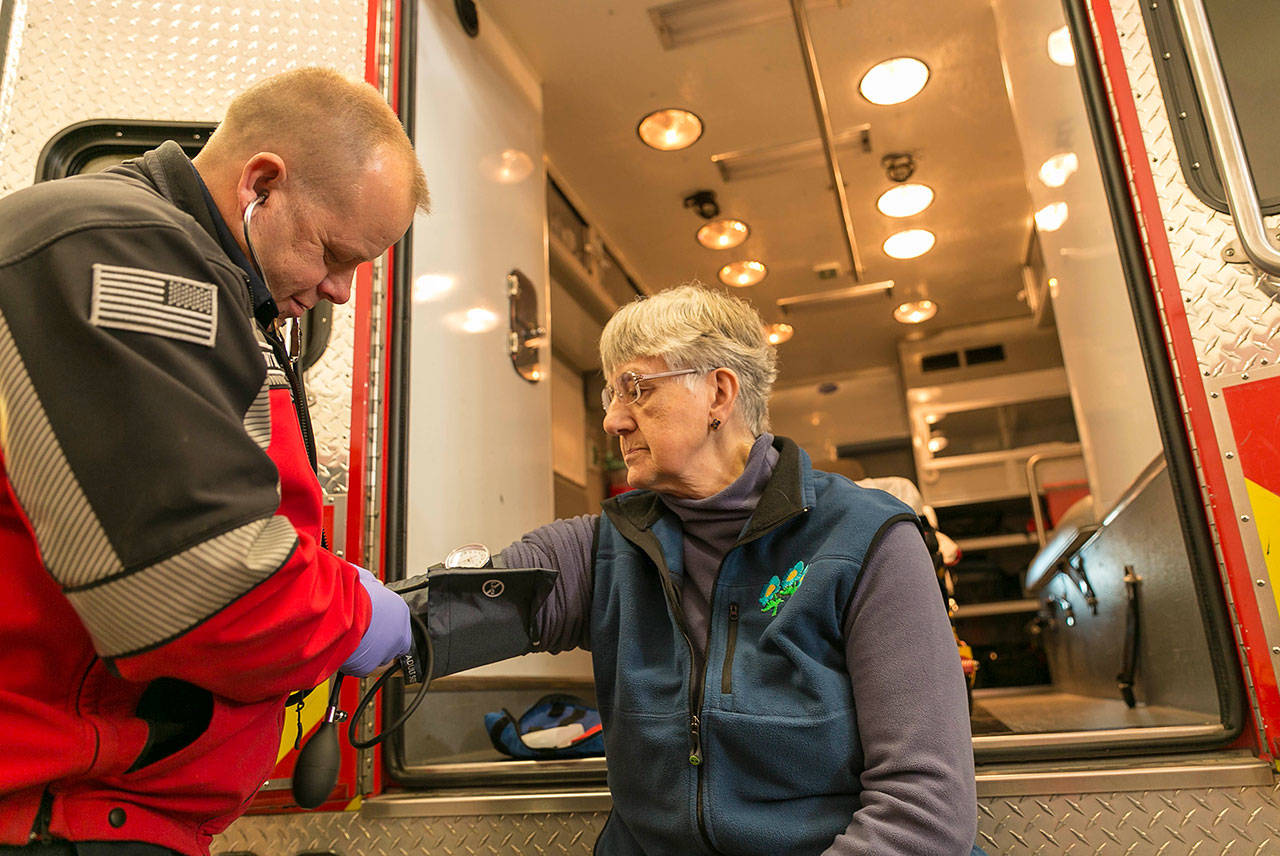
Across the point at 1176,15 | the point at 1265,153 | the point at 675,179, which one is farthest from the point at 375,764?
the point at 675,179

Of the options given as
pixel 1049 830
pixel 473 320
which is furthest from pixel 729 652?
pixel 473 320

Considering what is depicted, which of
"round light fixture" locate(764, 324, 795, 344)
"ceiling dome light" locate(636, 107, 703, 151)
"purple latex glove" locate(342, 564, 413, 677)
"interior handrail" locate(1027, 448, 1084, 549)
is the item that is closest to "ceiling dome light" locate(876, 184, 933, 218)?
"ceiling dome light" locate(636, 107, 703, 151)

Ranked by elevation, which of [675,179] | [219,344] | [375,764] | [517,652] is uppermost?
[675,179]

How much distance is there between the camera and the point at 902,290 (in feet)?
26.0

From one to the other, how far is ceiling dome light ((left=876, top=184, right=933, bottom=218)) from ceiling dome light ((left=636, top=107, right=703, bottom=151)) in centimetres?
142

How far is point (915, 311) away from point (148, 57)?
6.95 metres

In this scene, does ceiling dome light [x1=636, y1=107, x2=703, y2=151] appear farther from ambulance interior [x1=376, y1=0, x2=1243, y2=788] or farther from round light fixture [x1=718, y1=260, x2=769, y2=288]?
round light fixture [x1=718, y1=260, x2=769, y2=288]

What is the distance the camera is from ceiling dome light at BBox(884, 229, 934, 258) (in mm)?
6535

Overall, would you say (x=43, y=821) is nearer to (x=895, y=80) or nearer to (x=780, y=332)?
(x=895, y=80)

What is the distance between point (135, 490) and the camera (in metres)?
1.01

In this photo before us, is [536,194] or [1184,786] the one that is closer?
[1184,786]

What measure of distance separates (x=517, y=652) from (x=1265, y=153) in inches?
81.9

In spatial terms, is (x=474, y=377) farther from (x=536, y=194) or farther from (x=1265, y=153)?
(x=1265, y=153)

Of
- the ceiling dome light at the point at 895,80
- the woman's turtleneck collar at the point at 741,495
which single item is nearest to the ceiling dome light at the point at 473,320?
the woman's turtleneck collar at the point at 741,495
